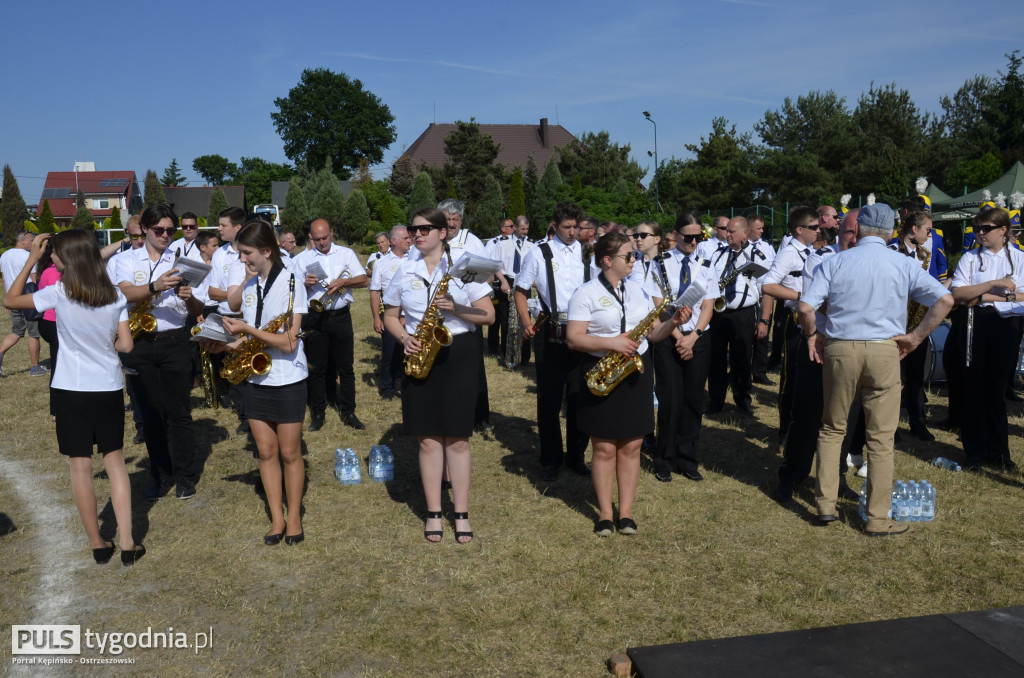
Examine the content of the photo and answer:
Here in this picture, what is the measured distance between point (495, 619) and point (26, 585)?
294 cm

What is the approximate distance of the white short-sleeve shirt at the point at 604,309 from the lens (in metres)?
5.26

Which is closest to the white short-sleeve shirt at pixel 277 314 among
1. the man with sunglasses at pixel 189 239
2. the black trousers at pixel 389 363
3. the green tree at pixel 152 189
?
the man with sunglasses at pixel 189 239

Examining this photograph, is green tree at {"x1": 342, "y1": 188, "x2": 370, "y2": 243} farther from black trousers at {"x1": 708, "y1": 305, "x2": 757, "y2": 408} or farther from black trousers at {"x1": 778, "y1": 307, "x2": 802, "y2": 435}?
black trousers at {"x1": 778, "y1": 307, "x2": 802, "y2": 435}

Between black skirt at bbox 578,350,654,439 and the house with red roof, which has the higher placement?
the house with red roof

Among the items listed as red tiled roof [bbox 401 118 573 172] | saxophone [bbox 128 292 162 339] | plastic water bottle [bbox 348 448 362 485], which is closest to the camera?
saxophone [bbox 128 292 162 339]

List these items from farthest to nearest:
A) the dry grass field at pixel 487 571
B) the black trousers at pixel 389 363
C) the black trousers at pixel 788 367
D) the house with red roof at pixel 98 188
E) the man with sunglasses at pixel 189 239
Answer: the house with red roof at pixel 98 188
the black trousers at pixel 389 363
the man with sunglasses at pixel 189 239
the black trousers at pixel 788 367
the dry grass field at pixel 487 571

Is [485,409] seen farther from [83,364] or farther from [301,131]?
[301,131]

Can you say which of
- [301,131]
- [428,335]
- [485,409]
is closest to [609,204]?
[485,409]

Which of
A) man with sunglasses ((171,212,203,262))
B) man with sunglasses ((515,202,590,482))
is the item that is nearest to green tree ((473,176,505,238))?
man with sunglasses ((171,212,203,262))

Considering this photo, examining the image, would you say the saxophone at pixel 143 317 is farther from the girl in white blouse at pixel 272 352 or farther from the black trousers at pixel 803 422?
the black trousers at pixel 803 422

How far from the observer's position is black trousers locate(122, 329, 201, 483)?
6250 mm

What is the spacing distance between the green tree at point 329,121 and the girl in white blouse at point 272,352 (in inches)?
3160

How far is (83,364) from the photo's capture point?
492 cm

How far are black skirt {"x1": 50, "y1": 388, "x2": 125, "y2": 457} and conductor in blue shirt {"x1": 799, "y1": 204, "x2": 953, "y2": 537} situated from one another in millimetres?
4523
